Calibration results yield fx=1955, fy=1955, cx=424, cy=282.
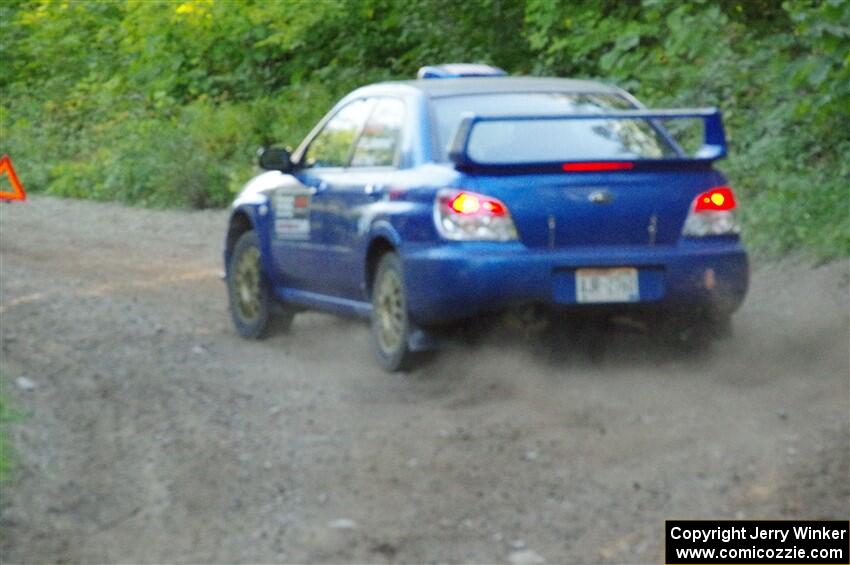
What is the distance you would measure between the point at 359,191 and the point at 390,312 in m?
0.70

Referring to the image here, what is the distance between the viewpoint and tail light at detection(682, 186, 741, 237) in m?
9.46

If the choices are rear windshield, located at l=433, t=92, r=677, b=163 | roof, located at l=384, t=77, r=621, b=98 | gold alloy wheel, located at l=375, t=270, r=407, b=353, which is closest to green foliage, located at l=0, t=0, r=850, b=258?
roof, located at l=384, t=77, r=621, b=98

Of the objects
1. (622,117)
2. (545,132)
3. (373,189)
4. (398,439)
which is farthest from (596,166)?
(398,439)

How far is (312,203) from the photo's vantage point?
10.8 m

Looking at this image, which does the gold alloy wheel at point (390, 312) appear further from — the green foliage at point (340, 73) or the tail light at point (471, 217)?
the green foliage at point (340, 73)

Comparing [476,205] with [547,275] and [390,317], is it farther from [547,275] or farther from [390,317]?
[390,317]

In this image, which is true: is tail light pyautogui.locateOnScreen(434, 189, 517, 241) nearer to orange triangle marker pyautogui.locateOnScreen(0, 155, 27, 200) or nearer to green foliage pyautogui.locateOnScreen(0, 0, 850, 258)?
green foliage pyautogui.locateOnScreen(0, 0, 850, 258)

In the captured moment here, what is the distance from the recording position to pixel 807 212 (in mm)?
13469

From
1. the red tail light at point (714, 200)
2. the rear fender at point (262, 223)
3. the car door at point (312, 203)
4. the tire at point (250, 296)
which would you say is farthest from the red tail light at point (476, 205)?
the tire at point (250, 296)

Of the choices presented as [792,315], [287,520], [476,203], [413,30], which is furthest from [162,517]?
[413,30]

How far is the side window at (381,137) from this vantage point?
10180mm

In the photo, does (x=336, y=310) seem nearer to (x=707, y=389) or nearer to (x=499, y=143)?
(x=499, y=143)

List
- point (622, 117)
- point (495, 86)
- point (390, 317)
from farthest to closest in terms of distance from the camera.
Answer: point (495, 86)
point (390, 317)
point (622, 117)

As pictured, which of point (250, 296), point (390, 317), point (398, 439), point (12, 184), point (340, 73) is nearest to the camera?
point (398, 439)
